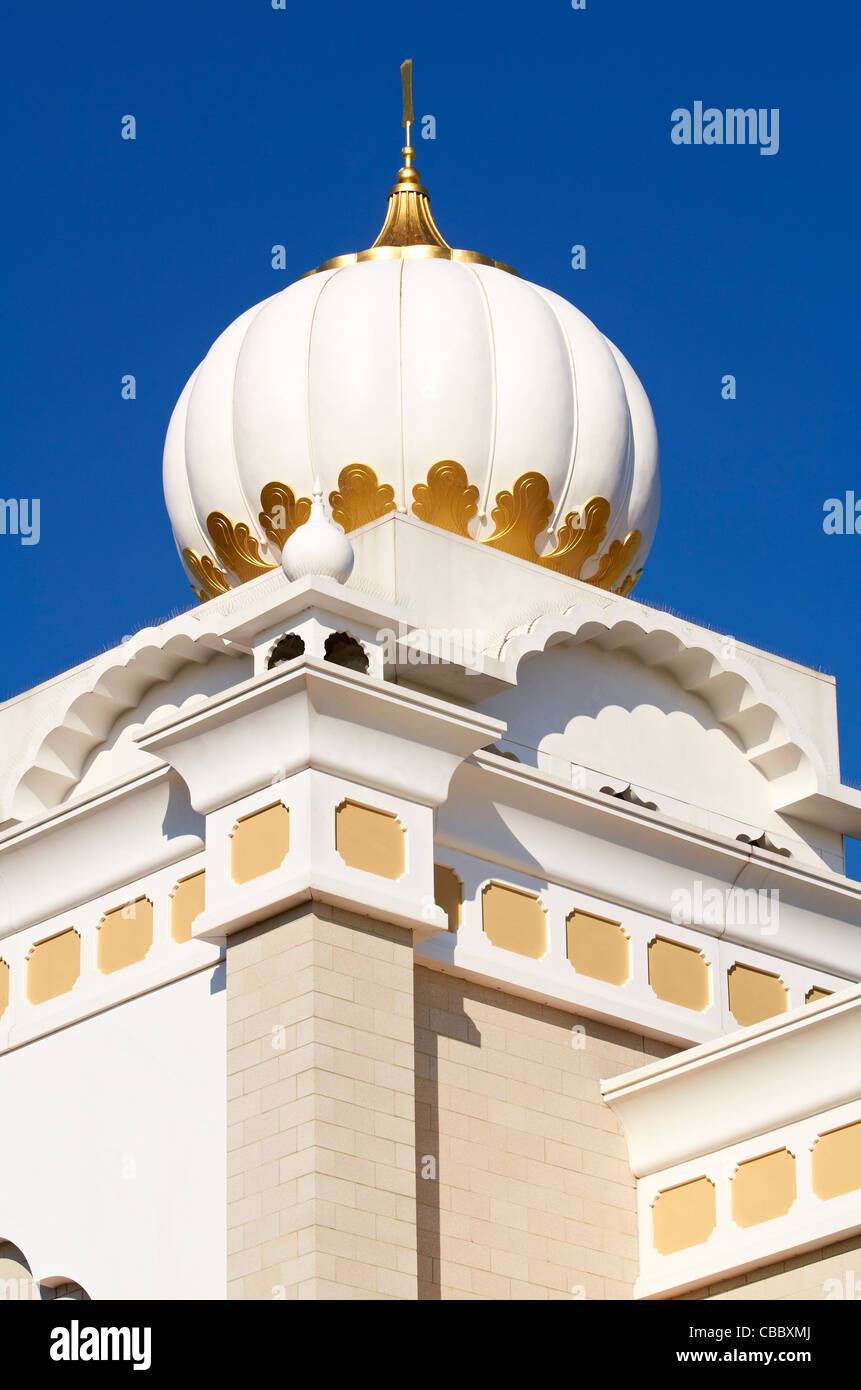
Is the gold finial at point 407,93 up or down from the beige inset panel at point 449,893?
up

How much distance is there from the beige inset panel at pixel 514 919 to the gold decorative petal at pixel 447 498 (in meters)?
2.53

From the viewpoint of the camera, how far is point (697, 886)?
14156 mm

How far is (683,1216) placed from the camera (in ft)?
42.8

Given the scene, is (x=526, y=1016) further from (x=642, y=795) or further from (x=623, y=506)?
(x=623, y=506)

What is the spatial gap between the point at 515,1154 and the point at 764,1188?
118 cm

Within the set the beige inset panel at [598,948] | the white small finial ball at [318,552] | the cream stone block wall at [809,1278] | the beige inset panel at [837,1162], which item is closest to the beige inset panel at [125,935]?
the white small finial ball at [318,552]

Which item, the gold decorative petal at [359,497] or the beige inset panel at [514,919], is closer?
the beige inset panel at [514,919]

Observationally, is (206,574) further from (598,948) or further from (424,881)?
(424,881)

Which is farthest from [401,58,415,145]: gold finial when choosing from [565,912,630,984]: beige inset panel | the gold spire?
[565,912,630,984]: beige inset panel

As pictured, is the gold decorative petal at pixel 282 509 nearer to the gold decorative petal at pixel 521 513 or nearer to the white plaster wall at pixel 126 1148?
the gold decorative petal at pixel 521 513

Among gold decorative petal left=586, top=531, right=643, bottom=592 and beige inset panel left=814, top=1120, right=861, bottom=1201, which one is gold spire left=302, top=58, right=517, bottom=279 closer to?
gold decorative petal left=586, top=531, right=643, bottom=592

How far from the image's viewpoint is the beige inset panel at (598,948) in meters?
13.5

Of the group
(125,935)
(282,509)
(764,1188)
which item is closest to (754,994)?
(764,1188)

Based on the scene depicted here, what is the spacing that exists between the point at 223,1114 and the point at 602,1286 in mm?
2091
